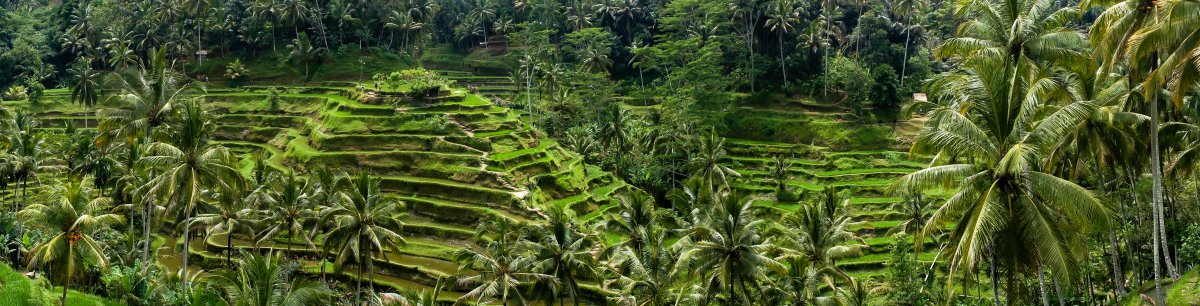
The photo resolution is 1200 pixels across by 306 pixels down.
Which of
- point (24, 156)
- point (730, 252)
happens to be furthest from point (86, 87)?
point (730, 252)

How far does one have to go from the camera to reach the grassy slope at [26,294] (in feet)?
88.7

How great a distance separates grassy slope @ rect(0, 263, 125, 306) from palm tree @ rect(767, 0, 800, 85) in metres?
62.3

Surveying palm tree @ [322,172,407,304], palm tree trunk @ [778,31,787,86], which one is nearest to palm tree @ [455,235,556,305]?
palm tree @ [322,172,407,304]

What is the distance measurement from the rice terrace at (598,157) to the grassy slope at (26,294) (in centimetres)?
24

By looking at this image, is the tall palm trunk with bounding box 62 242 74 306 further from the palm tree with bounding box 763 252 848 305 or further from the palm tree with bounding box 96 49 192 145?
the palm tree with bounding box 763 252 848 305

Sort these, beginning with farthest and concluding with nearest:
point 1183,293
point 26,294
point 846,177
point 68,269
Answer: point 846,177, point 68,269, point 26,294, point 1183,293

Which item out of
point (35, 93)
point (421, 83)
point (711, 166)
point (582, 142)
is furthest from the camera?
point (35, 93)

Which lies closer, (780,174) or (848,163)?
(780,174)

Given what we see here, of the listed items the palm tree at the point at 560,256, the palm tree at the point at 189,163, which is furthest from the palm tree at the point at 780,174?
the palm tree at the point at 189,163

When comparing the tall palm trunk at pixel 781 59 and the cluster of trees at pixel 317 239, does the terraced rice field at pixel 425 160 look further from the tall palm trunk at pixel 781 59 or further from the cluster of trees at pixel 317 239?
the tall palm trunk at pixel 781 59

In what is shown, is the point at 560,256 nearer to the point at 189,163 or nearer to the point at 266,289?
the point at 266,289

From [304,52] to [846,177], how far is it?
195 feet

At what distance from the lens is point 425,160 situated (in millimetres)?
60312

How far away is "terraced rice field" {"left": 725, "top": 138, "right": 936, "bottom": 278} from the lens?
54781mm
